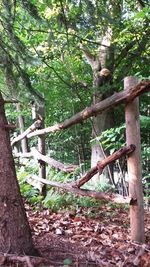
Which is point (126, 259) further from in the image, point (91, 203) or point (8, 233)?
point (91, 203)

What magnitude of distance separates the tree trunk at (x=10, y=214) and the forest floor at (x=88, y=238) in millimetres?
237

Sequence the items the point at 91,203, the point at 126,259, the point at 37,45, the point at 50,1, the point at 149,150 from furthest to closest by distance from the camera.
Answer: the point at 37,45, the point at 50,1, the point at 149,150, the point at 91,203, the point at 126,259

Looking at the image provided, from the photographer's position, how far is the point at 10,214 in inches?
99.0

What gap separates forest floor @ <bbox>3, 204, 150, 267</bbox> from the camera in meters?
2.59

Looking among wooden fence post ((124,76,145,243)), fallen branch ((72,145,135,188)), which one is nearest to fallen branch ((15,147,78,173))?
fallen branch ((72,145,135,188))

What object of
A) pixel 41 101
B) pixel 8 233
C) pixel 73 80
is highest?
pixel 73 80

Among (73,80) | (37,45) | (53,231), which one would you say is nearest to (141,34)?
(73,80)

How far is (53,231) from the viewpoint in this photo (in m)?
3.50

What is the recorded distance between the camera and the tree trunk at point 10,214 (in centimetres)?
248

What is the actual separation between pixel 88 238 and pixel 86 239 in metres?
0.03

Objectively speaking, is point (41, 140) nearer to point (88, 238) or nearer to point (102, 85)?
point (88, 238)

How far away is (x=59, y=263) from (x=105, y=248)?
2.22ft

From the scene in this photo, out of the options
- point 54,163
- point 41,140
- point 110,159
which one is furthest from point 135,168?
point 41,140

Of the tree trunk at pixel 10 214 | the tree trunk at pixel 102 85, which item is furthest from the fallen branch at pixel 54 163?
the tree trunk at pixel 102 85
